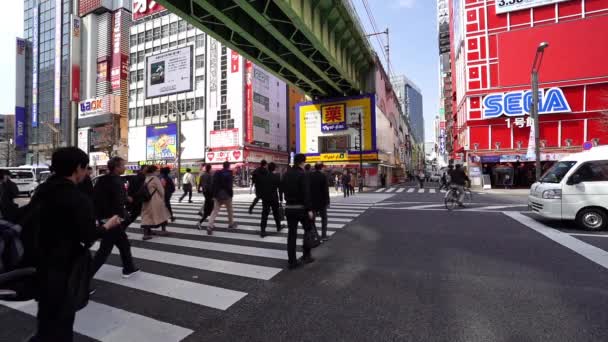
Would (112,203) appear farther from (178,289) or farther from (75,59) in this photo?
(75,59)

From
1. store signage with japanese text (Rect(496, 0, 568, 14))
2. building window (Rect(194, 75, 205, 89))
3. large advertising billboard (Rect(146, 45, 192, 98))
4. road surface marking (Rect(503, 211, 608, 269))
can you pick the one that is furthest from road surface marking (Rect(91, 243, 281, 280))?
Result: large advertising billboard (Rect(146, 45, 192, 98))

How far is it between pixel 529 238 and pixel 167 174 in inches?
367

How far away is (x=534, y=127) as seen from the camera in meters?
14.1

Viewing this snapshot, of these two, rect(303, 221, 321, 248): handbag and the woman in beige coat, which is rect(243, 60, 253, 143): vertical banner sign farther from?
rect(303, 221, 321, 248): handbag

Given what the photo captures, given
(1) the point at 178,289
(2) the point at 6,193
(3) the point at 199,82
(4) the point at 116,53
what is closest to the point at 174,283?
(1) the point at 178,289

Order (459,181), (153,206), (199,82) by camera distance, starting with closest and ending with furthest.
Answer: (153,206), (459,181), (199,82)

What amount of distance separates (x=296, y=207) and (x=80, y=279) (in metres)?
2.83

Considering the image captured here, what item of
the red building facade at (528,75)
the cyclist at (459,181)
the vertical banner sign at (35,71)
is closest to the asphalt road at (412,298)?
the cyclist at (459,181)

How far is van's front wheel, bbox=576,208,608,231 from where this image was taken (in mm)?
6711

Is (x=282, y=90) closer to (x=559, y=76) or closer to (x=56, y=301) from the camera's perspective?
(x=559, y=76)

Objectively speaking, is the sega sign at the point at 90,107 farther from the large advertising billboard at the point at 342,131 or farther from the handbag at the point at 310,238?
the handbag at the point at 310,238

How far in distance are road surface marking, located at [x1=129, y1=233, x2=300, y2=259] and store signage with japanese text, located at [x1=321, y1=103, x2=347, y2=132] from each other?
2719cm

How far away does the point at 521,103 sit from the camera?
26984mm

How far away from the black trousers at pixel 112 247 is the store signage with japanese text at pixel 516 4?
121 feet
